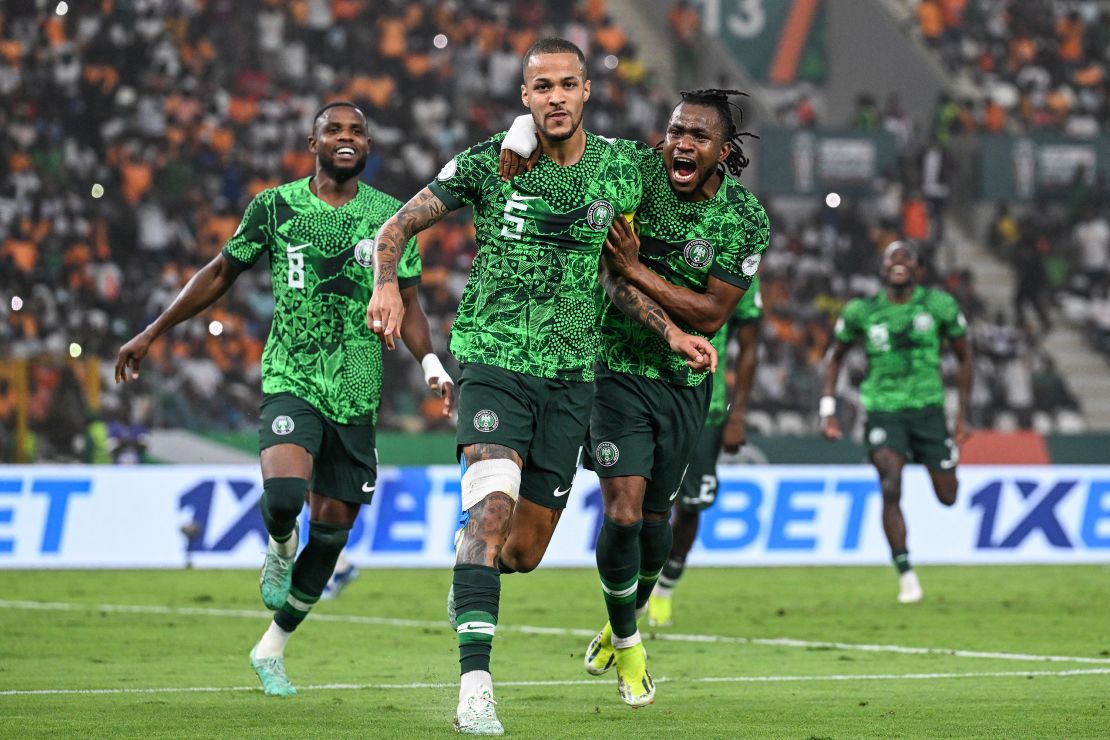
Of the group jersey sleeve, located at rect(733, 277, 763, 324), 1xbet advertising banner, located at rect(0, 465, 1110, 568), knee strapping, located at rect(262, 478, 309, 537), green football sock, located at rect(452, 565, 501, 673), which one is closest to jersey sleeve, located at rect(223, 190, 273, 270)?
knee strapping, located at rect(262, 478, 309, 537)

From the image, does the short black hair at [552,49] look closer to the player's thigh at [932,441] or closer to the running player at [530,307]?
the running player at [530,307]

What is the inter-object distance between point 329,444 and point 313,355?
417 mm

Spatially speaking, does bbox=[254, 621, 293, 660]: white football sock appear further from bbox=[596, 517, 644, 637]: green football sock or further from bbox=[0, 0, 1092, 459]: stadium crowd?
bbox=[0, 0, 1092, 459]: stadium crowd

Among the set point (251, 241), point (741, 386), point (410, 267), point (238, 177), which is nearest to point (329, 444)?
point (410, 267)

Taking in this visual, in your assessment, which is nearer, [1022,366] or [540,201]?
[540,201]

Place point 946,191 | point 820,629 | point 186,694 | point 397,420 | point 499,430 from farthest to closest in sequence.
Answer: point 946,191, point 397,420, point 820,629, point 186,694, point 499,430

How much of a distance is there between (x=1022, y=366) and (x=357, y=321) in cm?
1906

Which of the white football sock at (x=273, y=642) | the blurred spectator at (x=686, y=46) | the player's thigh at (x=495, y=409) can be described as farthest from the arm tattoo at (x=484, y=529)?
the blurred spectator at (x=686, y=46)

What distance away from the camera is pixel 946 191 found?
97.6 ft

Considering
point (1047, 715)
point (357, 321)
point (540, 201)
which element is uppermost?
point (540, 201)

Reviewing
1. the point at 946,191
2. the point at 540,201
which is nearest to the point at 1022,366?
the point at 946,191

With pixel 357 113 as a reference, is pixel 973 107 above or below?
below

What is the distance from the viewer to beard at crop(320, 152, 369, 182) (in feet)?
27.7

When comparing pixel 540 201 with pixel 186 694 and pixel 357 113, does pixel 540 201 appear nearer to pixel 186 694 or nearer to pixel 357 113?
pixel 357 113
